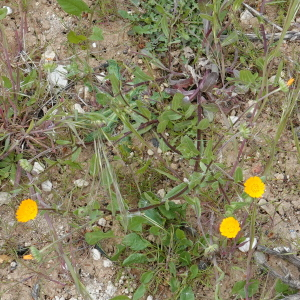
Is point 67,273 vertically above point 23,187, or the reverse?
point 23,187

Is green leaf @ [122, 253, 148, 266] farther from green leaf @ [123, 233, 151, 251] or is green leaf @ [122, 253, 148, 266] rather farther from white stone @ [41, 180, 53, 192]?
white stone @ [41, 180, 53, 192]

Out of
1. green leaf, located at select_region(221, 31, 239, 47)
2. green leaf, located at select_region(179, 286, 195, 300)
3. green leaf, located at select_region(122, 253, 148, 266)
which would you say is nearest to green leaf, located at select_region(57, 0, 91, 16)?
green leaf, located at select_region(221, 31, 239, 47)

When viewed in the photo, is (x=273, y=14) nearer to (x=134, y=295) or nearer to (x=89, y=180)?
(x=89, y=180)

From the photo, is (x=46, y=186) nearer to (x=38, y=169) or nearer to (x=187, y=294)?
(x=38, y=169)

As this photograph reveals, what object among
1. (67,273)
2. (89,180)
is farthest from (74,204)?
(67,273)

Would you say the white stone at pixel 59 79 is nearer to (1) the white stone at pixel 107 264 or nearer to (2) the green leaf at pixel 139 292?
(1) the white stone at pixel 107 264
